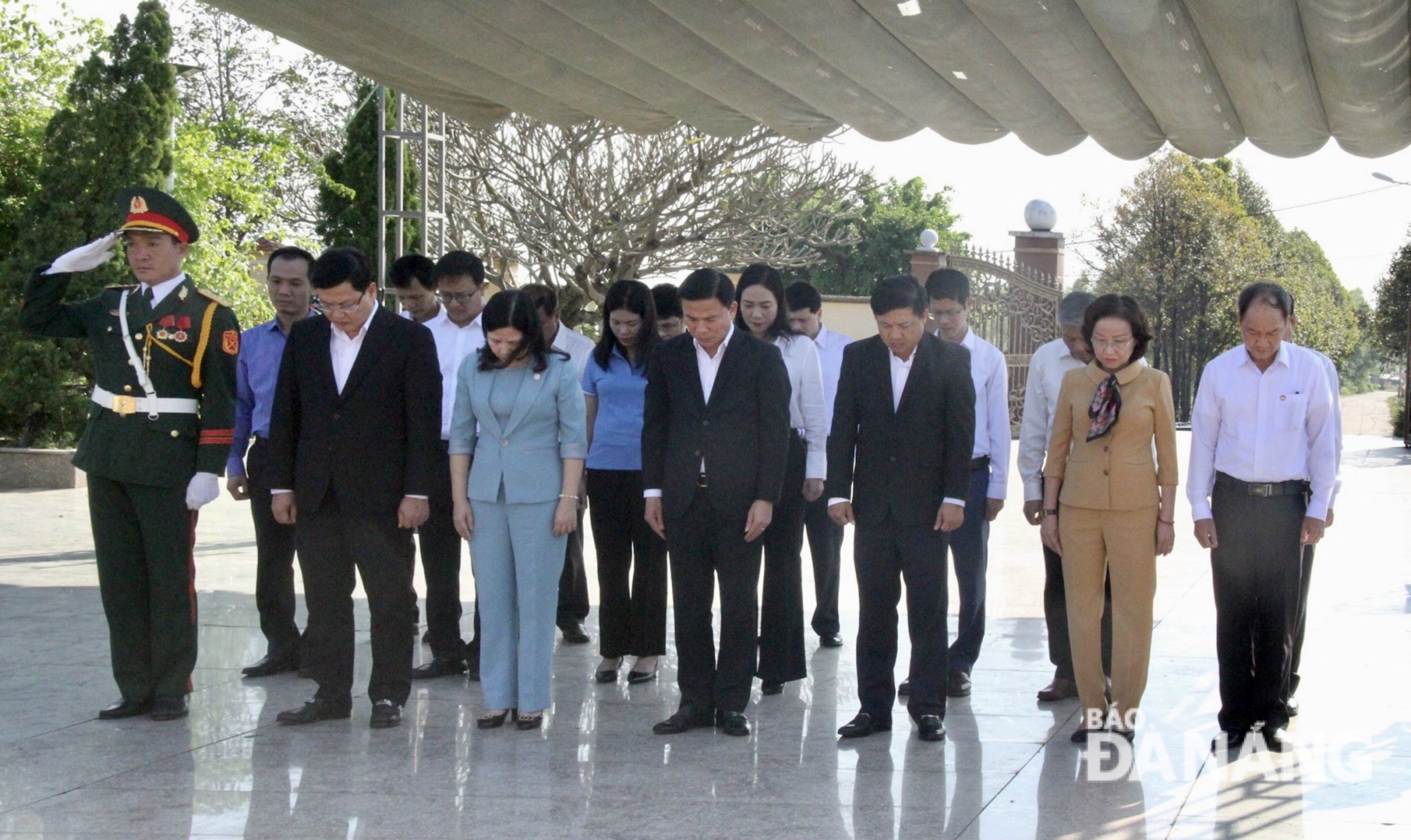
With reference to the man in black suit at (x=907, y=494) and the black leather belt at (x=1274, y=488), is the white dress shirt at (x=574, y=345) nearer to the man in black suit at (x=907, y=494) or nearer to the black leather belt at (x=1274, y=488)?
the man in black suit at (x=907, y=494)

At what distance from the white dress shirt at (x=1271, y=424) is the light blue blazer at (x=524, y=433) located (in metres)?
2.24

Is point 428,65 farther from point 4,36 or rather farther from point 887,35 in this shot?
point 4,36

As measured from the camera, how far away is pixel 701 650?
5.39 m

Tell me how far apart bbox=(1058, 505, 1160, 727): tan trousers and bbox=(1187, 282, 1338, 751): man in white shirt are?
24 cm

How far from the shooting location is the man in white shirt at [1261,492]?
16.5ft

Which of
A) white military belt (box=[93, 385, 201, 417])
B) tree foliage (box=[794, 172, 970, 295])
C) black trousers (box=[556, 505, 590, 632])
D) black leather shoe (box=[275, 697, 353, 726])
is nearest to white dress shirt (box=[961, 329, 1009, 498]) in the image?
black trousers (box=[556, 505, 590, 632])

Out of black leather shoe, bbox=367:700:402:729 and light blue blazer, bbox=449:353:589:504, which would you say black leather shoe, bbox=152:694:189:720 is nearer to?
black leather shoe, bbox=367:700:402:729

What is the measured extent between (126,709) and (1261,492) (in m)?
4.17

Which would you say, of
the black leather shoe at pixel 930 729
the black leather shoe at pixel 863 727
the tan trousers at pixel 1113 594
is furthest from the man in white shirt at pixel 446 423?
the tan trousers at pixel 1113 594

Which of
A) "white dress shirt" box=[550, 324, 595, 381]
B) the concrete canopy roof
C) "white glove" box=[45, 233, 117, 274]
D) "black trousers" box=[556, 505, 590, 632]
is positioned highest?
the concrete canopy roof


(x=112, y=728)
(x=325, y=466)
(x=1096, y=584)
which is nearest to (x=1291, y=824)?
(x=1096, y=584)

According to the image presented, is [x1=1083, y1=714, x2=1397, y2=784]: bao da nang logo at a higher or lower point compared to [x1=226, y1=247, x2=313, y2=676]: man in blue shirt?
lower

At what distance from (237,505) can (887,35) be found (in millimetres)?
8160

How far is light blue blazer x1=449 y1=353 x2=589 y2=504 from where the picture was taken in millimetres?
5316
